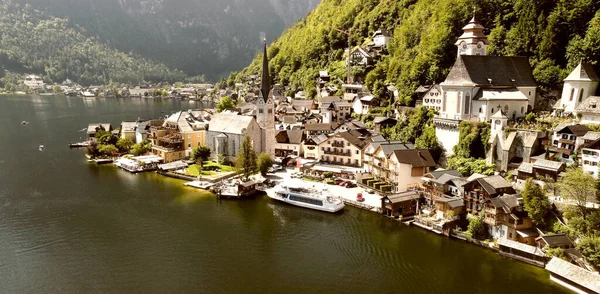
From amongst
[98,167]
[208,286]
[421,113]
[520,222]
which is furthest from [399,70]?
[208,286]

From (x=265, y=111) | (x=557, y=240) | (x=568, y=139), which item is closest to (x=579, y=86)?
(x=568, y=139)

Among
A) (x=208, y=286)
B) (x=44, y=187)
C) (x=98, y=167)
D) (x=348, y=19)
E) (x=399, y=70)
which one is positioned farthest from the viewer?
(x=348, y=19)

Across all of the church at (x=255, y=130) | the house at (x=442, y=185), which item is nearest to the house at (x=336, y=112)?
the church at (x=255, y=130)

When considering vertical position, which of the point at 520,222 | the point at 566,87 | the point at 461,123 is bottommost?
the point at 520,222

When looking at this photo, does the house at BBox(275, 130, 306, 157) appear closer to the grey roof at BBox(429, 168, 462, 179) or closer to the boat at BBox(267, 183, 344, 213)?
the boat at BBox(267, 183, 344, 213)

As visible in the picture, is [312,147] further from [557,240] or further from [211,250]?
[557,240]

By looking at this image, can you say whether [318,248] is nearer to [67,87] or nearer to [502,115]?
[502,115]
